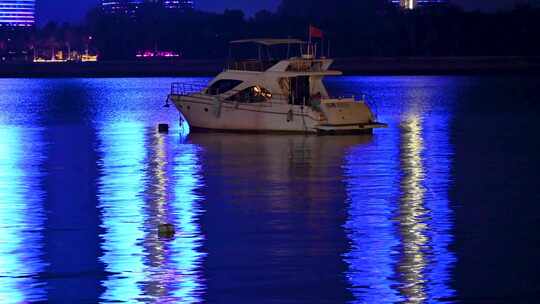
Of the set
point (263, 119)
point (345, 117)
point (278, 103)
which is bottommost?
point (263, 119)

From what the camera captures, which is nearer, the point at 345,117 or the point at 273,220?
Answer: the point at 273,220

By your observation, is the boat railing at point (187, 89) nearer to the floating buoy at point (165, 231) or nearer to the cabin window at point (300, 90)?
the cabin window at point (300, 90)

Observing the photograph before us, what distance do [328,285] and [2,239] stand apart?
624 cm

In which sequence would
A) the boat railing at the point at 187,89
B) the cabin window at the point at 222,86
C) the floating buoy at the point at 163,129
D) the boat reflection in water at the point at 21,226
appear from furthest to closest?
the boat railing at the point at 187,89
the floating buoy at the point at 163,129
the cabin window at the point at 222,86
the boat reflection in water at the point at 21,226

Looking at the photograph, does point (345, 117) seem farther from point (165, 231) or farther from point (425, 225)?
point (165, 231)

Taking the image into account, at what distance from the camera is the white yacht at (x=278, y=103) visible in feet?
142

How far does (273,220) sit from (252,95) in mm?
21812

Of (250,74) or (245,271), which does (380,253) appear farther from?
(250,74)

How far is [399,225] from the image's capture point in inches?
874

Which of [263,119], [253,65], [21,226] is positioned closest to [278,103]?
[263,119]

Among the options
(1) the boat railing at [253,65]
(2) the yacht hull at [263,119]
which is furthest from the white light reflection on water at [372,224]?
(1) the boat railing at [253,65]

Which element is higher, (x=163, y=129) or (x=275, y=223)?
(x=275, y=223)

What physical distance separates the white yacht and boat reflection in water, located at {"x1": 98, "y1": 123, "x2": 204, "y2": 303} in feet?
16.4

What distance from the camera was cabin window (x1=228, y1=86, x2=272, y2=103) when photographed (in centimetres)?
4450
